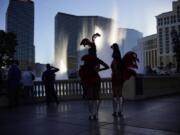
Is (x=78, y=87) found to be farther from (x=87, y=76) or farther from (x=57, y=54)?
(x=57, y=54)

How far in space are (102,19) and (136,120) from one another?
3939 centimetres

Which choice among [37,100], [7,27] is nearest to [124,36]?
[7,27]

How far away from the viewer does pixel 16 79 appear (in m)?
14.0

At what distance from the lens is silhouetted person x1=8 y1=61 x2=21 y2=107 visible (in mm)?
13914

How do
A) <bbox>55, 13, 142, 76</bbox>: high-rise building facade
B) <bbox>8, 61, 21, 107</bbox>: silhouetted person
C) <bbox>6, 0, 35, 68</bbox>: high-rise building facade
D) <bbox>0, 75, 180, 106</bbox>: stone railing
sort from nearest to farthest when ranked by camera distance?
<bbox>8, 61, 21, 107</bbox>: silhouetted person < <bbox>0, 75, 180, 106</bbox>: stone railing < <bbox>55, 13, 142, 76</bbox>: high-rise building facade < <bbox>6, 0, 35, 68</bbox>: high-rise building facade

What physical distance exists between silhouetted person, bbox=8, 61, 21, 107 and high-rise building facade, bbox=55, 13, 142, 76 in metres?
23.7

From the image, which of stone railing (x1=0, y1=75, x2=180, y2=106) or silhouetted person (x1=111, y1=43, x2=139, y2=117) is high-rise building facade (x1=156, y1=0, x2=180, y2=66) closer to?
stone railing (x1=0, y1=75, x2=180, y2=106)

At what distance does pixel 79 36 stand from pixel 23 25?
29.4ft

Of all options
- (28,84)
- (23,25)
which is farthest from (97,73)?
(23,25)

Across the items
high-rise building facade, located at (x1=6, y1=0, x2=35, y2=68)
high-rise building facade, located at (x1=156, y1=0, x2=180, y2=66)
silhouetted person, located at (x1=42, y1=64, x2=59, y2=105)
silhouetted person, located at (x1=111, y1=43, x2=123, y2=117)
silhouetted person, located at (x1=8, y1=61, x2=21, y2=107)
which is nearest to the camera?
silhouetted person, located at (x1=111, y1=43, x2=123, y2=117)

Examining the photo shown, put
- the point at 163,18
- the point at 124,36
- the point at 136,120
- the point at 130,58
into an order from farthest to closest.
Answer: the point at 163,18, the point at 124,36, the point at 130,58, the point at 136,120

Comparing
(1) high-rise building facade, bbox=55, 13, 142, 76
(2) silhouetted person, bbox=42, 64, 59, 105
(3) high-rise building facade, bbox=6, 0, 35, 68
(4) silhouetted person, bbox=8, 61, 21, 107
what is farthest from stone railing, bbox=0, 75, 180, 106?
(3) high-rise building facade, bbox=6, 0, 35, 68

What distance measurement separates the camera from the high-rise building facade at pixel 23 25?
166 feet

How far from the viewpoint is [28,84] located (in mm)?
15016
